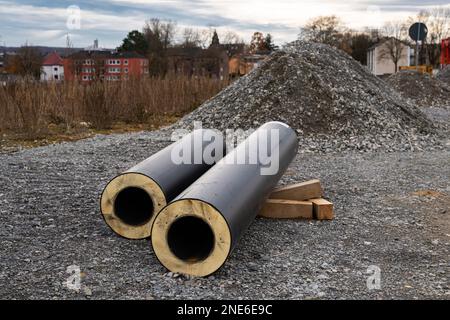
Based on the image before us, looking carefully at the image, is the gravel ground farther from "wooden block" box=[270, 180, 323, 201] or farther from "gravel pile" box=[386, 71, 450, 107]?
"gravel pile" box=[386, 71, 450, 107]

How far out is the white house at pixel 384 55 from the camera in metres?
68.4

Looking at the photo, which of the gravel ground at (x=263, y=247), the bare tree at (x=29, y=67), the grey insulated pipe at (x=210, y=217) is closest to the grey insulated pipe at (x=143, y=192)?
the gravel ground at (x=263, y=247)

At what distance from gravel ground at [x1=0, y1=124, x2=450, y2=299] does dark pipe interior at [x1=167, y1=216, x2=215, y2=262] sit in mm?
213

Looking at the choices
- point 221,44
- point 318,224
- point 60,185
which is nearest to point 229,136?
point 60,185

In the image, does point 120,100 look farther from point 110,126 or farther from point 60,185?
point 60,185

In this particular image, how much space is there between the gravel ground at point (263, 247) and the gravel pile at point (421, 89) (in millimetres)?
16065

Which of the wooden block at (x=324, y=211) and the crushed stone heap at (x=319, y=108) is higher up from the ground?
the crushed stone heap at (x=319, y=108)

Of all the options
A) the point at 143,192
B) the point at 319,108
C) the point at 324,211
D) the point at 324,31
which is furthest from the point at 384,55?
the point at 143,192

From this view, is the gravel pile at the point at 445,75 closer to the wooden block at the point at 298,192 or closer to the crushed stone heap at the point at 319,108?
the crushed stone heap at the point at 319,108

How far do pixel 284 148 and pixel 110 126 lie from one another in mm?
9977

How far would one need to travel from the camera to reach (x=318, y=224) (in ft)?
20.5

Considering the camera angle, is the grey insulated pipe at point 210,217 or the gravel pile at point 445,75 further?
the gravel pile at point 445,75

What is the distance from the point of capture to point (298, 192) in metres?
6.70

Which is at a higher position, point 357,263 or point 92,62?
point 92,62
